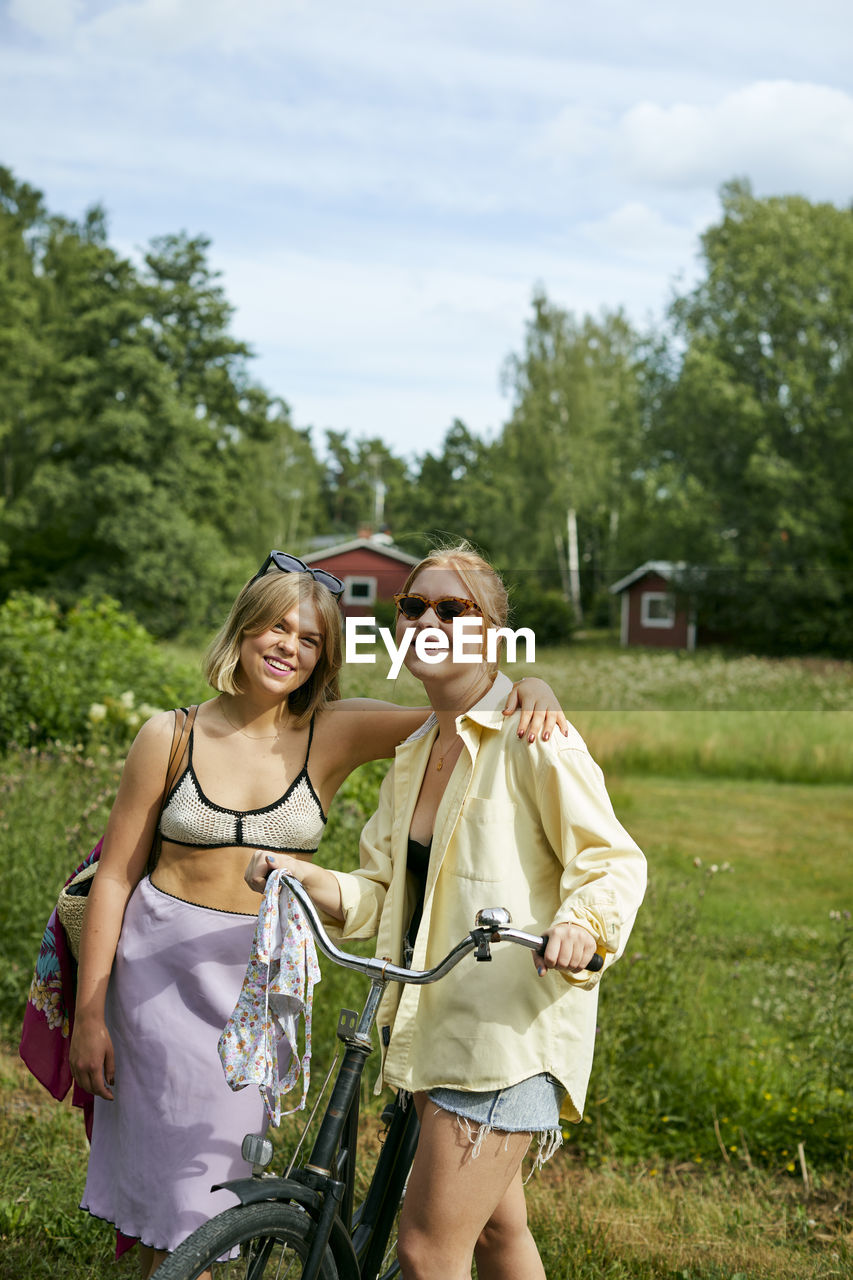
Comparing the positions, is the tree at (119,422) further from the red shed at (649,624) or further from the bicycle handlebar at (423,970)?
the bicycle handlebar at (423,970)

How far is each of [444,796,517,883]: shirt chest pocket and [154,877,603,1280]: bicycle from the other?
142 millimetres

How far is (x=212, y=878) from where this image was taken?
255 cm

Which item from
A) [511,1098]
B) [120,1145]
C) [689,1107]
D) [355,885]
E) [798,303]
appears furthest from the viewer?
[798,303]

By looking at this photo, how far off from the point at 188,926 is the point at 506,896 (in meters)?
0.77

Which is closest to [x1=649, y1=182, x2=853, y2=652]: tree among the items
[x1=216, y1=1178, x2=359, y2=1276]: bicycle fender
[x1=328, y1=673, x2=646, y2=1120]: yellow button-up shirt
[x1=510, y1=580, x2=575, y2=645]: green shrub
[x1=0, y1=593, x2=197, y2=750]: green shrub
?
[x1=0, y1=593, x2=197, y2=750]: green shrub

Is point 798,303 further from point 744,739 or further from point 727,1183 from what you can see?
point 727,1183

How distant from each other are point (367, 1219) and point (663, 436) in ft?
124

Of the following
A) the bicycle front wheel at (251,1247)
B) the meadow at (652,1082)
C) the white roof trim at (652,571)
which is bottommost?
the meadow at (652,1082)

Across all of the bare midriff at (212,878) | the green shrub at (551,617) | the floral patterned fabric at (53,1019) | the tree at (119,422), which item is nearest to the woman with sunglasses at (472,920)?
the bare midriff at (212,878)

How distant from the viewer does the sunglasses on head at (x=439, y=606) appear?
2.23 metres

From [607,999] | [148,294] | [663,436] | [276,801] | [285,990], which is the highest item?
[148,294]

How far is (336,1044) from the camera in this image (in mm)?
4363

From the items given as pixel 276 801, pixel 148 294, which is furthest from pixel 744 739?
pixel 148 294

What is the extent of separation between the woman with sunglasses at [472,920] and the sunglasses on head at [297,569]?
0.40 m
